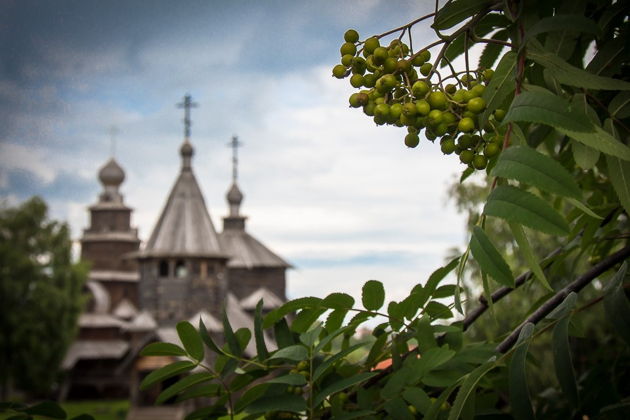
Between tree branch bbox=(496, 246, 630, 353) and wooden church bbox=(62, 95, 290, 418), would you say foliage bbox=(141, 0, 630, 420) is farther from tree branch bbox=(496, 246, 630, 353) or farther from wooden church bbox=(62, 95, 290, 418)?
wooden church bbox=(62, 95, 290, 418)

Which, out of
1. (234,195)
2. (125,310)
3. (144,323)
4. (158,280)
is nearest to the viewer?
(144,323)

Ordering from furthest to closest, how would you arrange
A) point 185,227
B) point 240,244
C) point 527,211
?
point 240,244
point 185,227
point 527,211

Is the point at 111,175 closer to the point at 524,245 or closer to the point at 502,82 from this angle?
the point at 502,82

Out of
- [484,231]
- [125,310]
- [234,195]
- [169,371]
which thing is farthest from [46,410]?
[125,310]

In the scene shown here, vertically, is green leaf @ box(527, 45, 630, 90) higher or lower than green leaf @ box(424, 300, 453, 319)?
higher

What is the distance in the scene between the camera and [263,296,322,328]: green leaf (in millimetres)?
756

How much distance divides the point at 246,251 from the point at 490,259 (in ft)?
68.3

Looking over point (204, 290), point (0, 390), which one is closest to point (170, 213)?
point (204, 290)

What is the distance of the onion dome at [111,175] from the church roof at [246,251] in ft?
18.2

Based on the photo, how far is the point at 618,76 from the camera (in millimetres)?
771

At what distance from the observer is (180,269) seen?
54.7ft

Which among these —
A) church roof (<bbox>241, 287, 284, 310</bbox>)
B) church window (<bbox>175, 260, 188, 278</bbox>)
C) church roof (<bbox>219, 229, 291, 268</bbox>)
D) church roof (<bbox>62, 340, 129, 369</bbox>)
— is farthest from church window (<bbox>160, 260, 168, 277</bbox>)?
church roof (<bbox>62, 340, 129, 369</bbox>)

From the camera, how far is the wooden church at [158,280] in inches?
641

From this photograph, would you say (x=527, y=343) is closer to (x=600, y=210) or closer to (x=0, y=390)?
(x=600, y=210)
